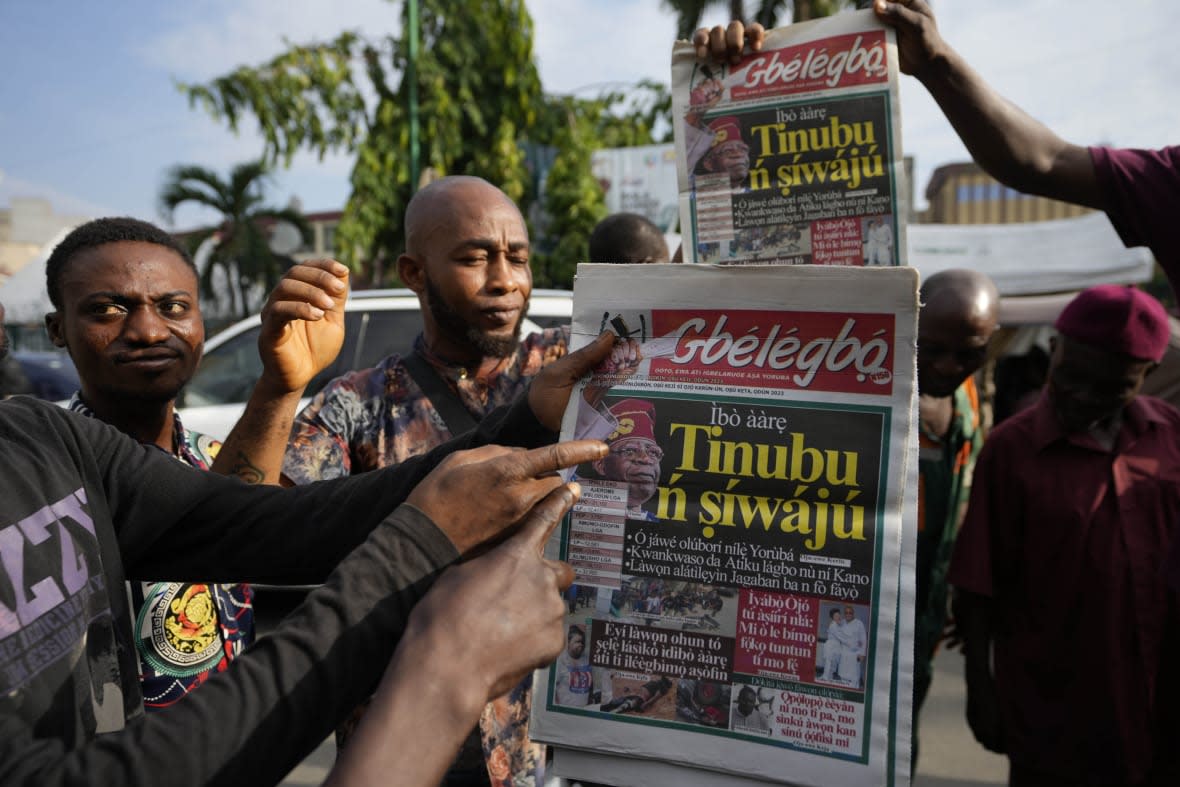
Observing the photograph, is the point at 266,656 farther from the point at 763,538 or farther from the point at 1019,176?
the point at 1019,176

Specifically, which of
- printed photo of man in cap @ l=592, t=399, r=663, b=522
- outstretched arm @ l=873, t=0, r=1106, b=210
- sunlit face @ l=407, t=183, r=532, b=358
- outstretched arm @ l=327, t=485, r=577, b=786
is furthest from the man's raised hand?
outstretched arm @ l=873, t=0, r=1106, b=210

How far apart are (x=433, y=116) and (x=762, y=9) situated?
9104 mm

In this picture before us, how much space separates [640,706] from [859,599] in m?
0.32

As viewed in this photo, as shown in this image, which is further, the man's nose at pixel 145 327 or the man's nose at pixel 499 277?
the man's nose at pixel 499 277

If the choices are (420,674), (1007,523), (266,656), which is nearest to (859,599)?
(420,674)

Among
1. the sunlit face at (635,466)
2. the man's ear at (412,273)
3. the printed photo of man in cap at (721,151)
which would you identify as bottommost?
the sunlit face at (635,466)

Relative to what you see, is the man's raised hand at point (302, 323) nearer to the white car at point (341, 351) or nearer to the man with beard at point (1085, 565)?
the man with beard at point (1085, 565)

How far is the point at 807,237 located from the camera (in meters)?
1.36

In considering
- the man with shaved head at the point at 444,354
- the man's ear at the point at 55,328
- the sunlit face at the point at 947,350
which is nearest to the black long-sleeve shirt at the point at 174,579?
the man with shaved head at the point at 444,354

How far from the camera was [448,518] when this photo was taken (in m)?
0.94

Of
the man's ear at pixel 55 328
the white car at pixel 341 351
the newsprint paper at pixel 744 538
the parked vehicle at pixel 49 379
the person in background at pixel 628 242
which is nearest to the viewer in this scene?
the newsprint paper at pixel 744 538

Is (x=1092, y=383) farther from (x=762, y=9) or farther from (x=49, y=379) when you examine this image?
(x=762, y=9)

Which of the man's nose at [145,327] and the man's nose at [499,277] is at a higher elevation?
the man's nose at [499,277]

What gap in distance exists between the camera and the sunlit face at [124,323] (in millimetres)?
1682
